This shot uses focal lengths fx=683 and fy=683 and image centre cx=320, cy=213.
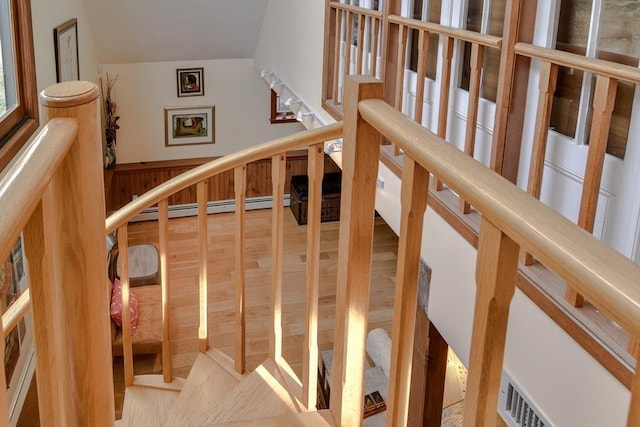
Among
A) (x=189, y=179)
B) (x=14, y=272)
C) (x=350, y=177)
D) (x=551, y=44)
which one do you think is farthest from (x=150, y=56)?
(x=350, y=177)

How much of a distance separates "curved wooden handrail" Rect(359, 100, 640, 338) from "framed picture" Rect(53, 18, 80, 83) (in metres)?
4.80

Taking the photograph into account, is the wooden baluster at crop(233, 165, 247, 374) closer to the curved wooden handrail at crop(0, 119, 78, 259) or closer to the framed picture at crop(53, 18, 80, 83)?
the curved wooden handrail at crop(0, 119, 78, 259)

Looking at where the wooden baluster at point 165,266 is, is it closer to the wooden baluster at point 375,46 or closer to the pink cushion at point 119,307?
the wooden baluster at point 375,46

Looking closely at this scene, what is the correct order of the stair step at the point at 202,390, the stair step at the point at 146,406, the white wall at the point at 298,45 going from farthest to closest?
1. the white wall at the point at 298,45
2. the stair step at the point at 146,406
3. the stair step at the point at 202,390

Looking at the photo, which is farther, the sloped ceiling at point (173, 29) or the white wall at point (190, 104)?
the white wall at point (190, 104)

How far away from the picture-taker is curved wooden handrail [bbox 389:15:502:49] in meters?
2.17

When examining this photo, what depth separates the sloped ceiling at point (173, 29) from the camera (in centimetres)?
688

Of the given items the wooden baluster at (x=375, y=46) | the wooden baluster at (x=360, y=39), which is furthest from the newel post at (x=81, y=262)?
the wooden baluster at (x=360, y=39)

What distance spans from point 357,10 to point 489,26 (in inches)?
50.6

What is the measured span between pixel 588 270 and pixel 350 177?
32.0 inches

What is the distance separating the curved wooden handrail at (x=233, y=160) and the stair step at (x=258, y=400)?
0.70 metres

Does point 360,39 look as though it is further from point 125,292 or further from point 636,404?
point 636,404

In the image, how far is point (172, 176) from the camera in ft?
26.9

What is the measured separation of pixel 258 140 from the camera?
27.8ft
